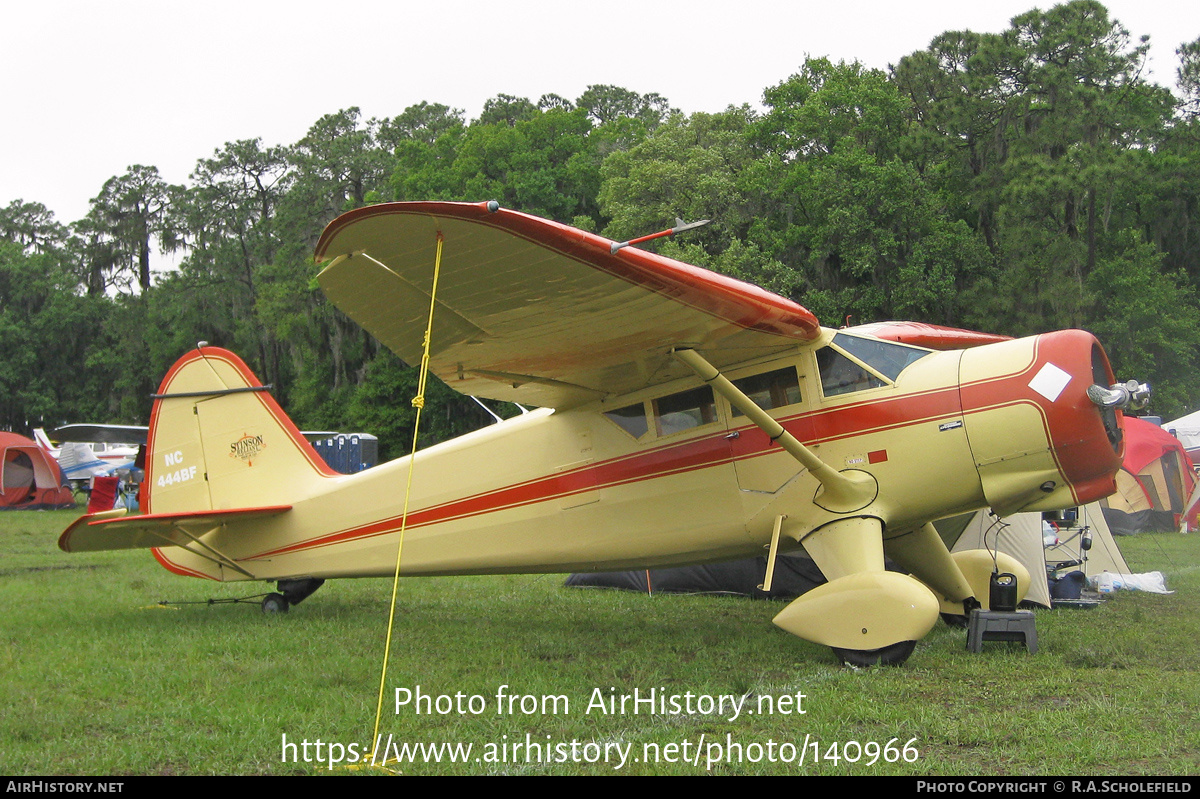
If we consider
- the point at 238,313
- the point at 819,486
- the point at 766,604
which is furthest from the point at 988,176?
the point at 238,313

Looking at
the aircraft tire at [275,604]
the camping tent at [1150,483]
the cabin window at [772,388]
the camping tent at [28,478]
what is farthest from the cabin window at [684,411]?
the camping tent at [28,478]

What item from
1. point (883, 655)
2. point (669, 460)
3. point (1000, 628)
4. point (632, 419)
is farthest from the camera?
point (632, 419)

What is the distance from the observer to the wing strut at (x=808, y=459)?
6.36 meters

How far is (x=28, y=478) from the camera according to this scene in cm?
3059

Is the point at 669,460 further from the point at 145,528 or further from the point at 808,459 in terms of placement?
the point at 145,528

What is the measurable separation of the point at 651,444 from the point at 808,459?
5.02 feet

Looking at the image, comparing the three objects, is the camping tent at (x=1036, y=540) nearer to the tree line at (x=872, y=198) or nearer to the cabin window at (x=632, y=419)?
the cabin window at (x=632, y=419)

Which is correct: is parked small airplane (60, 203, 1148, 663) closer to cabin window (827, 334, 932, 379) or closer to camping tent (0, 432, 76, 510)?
cabin window (827, 334, 932, 379)

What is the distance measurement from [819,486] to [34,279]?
6180cm

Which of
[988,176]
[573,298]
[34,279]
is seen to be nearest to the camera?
[573,298]

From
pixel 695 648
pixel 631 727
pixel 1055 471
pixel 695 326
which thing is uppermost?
pixel 695 326

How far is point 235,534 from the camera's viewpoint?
29.6ft

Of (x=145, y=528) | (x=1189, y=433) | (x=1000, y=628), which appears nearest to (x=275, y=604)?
(x=145, y=528)

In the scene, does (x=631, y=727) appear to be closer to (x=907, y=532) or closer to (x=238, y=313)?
(x=907, y=532)
